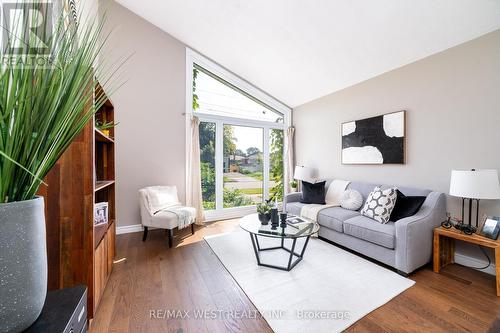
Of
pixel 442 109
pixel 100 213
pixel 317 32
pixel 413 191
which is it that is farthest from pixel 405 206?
pixel 100 213

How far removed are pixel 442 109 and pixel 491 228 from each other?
1.40 m

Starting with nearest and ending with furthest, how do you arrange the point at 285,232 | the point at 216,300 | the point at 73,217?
the point at 73,217, the point at 216,300, the point at 285,232

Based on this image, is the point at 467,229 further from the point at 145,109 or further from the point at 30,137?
the point at 145,109

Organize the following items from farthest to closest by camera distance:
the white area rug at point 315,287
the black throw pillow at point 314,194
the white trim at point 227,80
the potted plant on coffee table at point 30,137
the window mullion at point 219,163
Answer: the window mullion at point 219,163 → the white trim at point 227,80 → the black throw pillow at point 314,194 → the white area rug at point 315,287 → the potted plant on coffee table at point 30,137

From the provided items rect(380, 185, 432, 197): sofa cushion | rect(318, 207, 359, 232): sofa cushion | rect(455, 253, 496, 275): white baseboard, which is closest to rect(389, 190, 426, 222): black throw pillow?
rect(380, 185, 432, 197): sofa cushion

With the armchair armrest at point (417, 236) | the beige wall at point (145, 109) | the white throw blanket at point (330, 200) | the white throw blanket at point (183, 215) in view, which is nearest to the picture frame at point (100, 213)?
the white throw blanket at point (183, 215)

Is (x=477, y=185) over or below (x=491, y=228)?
over

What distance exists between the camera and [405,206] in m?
2.46

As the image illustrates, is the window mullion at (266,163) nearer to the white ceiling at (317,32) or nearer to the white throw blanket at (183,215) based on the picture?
the white ceiling at (317,32)

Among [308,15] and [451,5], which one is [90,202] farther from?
[451,5]

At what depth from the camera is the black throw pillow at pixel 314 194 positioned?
3.50 m

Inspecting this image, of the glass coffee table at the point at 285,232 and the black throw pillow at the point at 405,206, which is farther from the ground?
the black throw pillow at the point at 405,206

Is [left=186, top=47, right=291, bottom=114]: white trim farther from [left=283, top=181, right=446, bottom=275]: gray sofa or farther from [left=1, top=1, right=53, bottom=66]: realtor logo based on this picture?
[left=1, top=1, right=53, bottom=66]: realtor logo

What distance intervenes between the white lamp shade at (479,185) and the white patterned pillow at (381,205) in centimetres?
60
